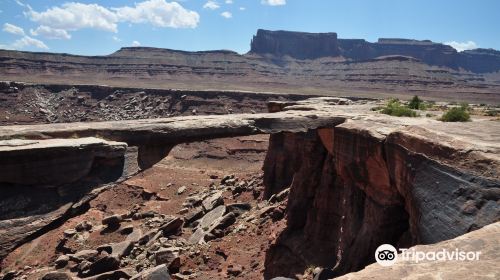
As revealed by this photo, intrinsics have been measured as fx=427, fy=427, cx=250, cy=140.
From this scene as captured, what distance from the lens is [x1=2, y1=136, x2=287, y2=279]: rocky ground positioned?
45.6ft

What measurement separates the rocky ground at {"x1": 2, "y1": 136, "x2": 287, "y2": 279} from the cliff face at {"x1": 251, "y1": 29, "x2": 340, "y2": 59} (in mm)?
115220

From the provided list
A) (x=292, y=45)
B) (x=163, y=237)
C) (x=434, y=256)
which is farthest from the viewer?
(x=292, y=45)

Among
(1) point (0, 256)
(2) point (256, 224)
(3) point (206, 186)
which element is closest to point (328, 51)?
(3) point (206, 186)

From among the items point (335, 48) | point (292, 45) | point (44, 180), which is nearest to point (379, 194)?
point (44, 180)

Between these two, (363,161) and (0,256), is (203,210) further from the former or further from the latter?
(0,256)

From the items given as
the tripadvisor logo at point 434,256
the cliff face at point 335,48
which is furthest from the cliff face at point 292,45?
the tripadvisor logo at point 434,256

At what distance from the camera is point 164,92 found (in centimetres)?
5797

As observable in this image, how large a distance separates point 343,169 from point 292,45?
130952 mm

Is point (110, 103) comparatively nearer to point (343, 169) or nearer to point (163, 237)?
point (163, 237)

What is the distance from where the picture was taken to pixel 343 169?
34.6 ft

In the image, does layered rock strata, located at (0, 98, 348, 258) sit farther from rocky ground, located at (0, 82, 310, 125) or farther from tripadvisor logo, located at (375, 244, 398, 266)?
rocky ground, located at (0, 82, 310, 125)

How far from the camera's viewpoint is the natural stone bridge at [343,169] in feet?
19.7

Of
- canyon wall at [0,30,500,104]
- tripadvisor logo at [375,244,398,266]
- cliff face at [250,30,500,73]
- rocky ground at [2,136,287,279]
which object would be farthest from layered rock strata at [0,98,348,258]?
cliff face at [250,30,500,73]

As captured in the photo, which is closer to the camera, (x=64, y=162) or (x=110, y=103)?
(x=64, y=162)
